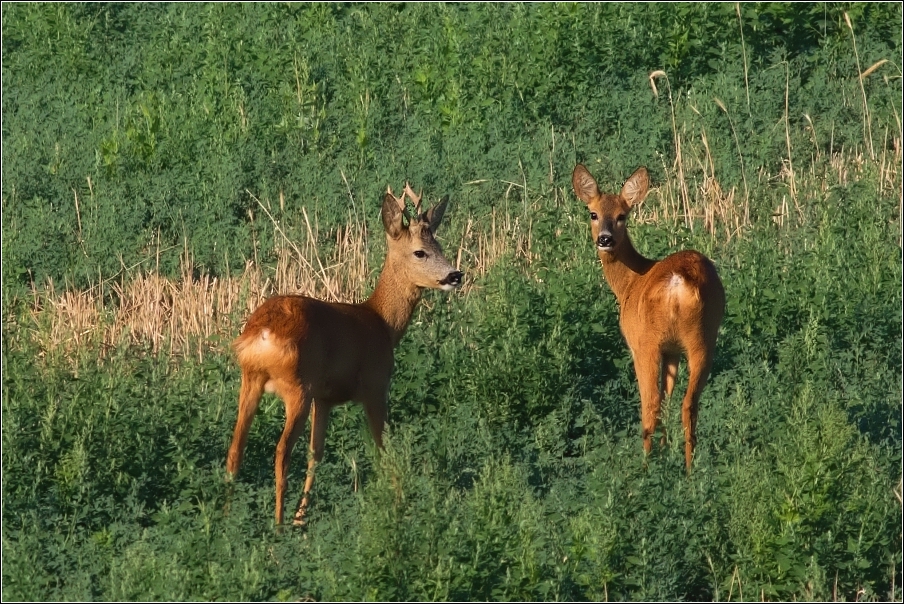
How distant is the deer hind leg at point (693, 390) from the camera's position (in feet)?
27.2

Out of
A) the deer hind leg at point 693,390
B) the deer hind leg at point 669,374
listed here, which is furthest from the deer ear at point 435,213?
the deer hind leg at point 693,390

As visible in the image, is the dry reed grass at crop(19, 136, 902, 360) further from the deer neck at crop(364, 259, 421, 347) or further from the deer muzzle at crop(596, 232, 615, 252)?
the deer muzzle at crop(596, 232, 615, 252)

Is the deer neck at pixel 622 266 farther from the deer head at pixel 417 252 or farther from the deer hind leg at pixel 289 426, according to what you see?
the deer hind leg at pixel 289 426

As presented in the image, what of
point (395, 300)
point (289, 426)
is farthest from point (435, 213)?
point (289, 426)

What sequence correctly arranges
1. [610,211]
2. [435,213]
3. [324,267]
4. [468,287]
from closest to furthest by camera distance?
1. [435,213]
2. [610,211]
3. [468,287]
4. [324,267]

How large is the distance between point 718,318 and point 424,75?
6.09 meters

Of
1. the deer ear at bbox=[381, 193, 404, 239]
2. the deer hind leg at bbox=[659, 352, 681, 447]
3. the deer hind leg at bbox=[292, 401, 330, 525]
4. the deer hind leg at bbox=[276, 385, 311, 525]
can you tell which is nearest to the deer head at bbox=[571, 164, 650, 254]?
the deer hind leg at bbox=[659, 352, 681, 447]

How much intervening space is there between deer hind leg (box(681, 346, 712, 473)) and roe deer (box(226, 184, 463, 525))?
1.37 meters

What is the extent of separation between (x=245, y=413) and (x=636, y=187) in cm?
351

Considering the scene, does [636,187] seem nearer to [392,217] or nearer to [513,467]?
[392,217]

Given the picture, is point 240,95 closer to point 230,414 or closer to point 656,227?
point 656,227

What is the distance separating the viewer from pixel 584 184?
1007 cm

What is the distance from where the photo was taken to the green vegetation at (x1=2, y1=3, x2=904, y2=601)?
6680 millimetres

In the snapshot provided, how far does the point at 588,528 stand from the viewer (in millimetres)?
6633
